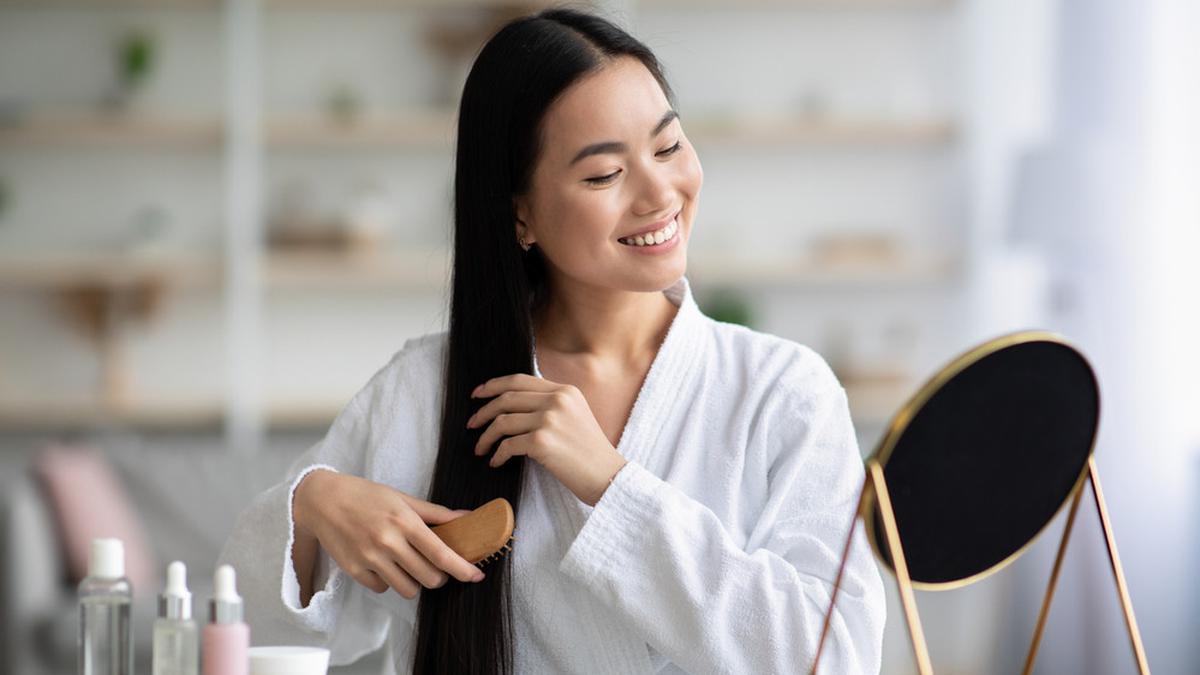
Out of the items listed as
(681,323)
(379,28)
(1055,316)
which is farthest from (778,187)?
(681,323)

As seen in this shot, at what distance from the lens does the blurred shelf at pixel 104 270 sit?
4.77m

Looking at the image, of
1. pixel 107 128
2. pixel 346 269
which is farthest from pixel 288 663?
pixel 107 128

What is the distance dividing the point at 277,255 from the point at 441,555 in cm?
367

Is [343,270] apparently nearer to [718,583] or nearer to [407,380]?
[407,380]

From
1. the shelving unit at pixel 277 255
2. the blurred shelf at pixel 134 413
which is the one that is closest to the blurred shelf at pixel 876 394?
the shelving unit at pixel 277 255

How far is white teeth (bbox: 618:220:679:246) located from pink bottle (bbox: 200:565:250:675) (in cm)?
55

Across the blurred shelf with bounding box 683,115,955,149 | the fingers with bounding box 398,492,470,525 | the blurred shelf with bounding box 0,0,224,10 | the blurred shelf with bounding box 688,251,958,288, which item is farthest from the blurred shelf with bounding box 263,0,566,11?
the fingers with bounding box 398,492,470,525

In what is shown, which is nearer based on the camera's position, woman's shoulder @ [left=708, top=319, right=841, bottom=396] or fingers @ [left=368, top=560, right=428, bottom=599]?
fingers @ [left=368, top=560, right=428, bottom=599]

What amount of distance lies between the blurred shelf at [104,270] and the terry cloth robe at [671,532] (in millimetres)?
3304

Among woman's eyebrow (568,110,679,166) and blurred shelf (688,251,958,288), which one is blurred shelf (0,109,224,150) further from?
woman's eyebrow (568,110,679,166)

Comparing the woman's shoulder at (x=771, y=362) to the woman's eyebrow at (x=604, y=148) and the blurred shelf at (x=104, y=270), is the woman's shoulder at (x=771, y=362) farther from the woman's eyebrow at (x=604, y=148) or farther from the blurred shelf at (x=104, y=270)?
the blurred shelf at (x=104, y=270)

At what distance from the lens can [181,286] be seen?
4.92 metres

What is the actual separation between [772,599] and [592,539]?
18 centimetres

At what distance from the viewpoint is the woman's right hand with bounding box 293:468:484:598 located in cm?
139
